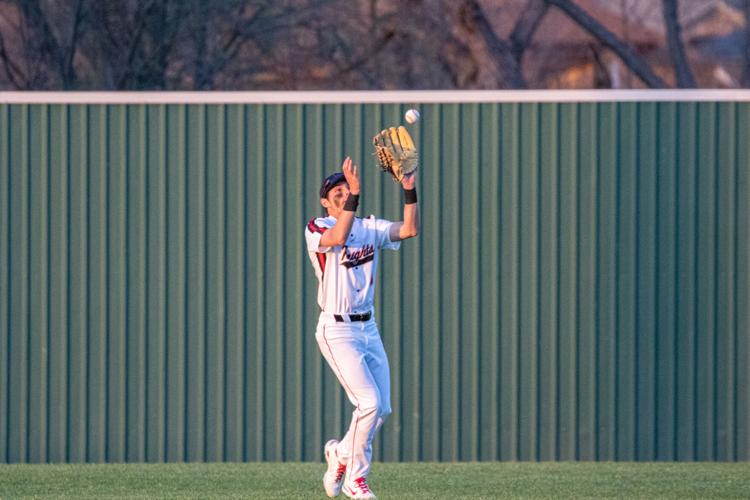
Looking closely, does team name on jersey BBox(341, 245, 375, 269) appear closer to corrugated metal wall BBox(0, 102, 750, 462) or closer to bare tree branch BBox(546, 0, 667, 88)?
corrugated metal wall BBox(0, 102, 750, 462)

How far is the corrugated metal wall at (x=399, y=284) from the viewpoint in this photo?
1085 centimetres

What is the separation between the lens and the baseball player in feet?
26.3

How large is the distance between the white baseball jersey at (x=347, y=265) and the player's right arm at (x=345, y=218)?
0.15 meters

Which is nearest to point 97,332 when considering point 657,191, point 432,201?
point 432,201

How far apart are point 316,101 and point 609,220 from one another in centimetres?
244

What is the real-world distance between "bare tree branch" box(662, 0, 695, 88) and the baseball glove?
858 cm

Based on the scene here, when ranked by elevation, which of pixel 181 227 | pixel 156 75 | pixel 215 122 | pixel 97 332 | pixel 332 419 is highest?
pixel 156 75

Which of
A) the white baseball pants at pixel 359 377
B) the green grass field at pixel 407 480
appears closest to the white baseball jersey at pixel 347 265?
the white baseball pants at pixel 359 377

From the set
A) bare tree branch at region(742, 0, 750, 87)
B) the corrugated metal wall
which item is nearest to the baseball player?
the corrugated metal wall

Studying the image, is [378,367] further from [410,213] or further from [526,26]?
[526,26]

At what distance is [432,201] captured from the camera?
10945mm

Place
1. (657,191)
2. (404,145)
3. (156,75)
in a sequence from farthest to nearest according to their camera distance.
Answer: (156,75) → (657,191) → (404,145)

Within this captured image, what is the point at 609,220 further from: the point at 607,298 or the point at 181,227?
the point at 181,227

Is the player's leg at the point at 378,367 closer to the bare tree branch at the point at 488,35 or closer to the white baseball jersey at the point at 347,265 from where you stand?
the white baseball jersey at the point at 347,265
